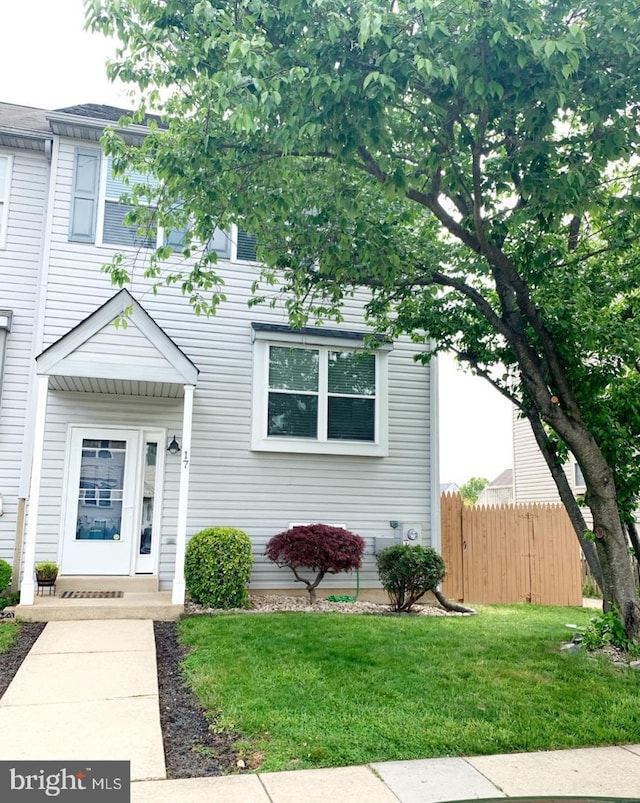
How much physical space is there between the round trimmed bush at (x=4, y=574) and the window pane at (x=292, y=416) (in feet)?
13.4

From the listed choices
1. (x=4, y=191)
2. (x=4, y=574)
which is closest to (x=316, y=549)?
(x=4, y=574)

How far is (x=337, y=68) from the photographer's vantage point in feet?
16.6

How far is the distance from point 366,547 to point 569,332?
196 inches

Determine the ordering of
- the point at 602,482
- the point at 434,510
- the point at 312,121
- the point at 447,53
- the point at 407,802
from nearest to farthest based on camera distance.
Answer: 1. the point at 407,802
2. the point at 447,53
3. the point at 312,121
4. the point at 602,482
5. the point at 434,510

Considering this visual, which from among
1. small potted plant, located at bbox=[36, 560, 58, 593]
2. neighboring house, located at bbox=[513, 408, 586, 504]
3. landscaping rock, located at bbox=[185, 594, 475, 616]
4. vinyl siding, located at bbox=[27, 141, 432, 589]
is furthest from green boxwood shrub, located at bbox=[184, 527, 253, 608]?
neighboring house, located at bbox=[513, 408, 586, 504]

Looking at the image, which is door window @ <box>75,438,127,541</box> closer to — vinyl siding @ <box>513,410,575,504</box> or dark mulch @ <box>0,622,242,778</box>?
dark mulch @ <box>0,622,242,778</box>

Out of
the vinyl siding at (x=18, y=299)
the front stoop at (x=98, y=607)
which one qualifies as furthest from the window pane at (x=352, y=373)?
the vinyl siding at (x=18, y=299)

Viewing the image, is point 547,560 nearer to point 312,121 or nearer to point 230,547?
point 230,547

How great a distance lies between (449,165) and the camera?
567cm

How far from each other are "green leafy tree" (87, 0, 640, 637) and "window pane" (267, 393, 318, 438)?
7.34ft

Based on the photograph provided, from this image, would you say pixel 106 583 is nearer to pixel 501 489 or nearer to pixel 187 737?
pixel 187 737

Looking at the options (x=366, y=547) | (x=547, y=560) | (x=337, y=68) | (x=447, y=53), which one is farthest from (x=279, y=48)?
(x=547, y=560)

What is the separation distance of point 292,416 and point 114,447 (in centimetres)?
277

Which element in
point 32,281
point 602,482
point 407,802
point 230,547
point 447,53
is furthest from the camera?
point 32,281
